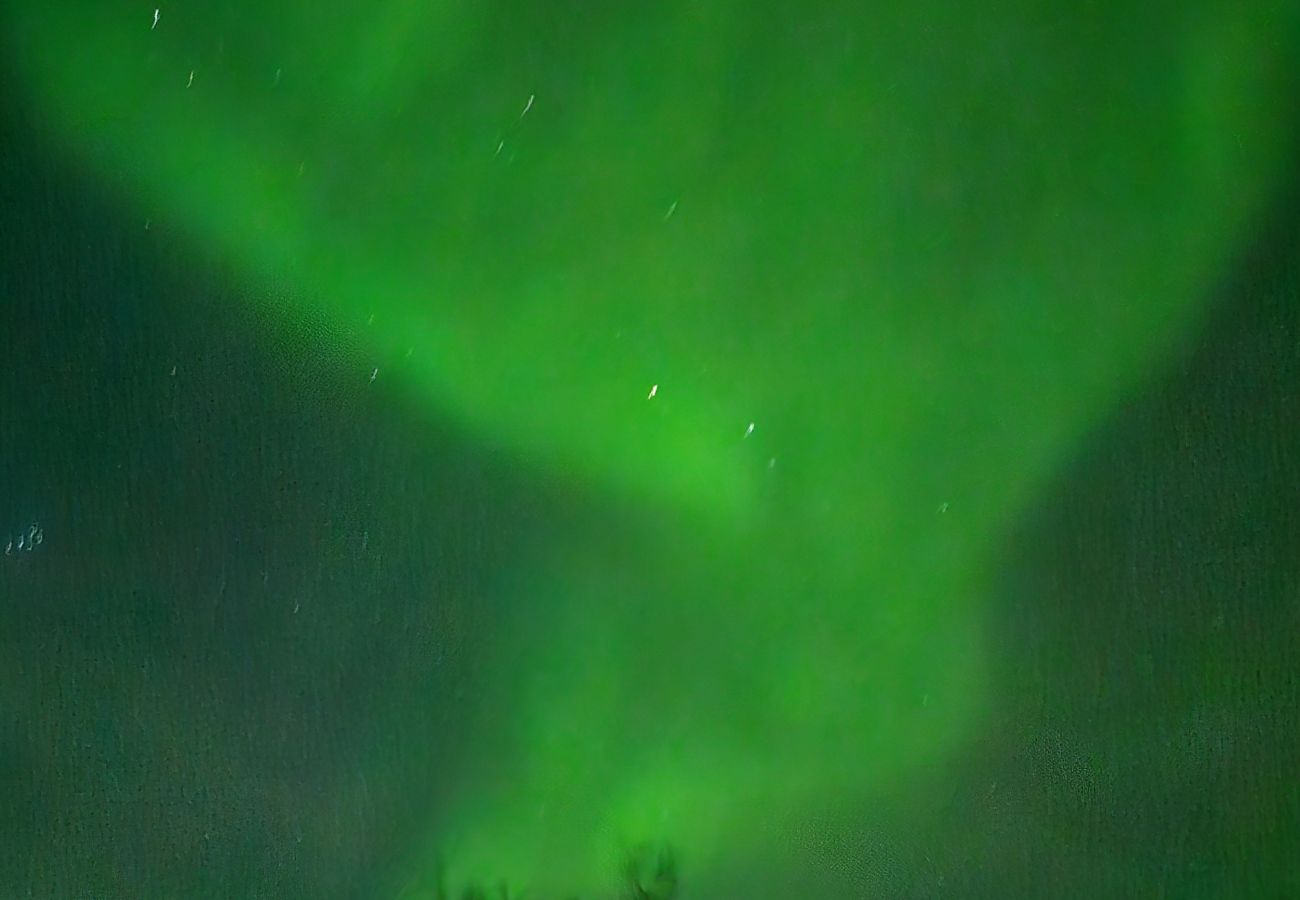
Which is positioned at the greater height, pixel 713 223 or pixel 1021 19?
pixel 1021 19

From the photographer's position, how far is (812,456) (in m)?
1.43

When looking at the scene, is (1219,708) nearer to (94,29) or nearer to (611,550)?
(611,550)

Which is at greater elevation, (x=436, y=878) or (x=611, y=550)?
(x=611, y=550)

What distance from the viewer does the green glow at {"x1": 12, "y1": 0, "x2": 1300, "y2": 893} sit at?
4.60 feet

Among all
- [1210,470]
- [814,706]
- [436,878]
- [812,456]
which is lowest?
[436,878]

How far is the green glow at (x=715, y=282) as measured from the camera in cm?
140

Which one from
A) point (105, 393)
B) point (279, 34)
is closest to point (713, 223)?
point (279, 34)

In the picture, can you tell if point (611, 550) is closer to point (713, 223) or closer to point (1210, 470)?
point (713, 223)

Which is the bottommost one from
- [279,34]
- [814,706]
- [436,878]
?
[436,878]

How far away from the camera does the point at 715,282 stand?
4.69 feet

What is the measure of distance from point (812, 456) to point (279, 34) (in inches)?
31.3

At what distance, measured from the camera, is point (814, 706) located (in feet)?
4.75

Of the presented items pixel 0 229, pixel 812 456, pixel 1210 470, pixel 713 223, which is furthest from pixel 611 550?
pixel 0 229

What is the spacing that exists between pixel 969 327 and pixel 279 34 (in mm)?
876
